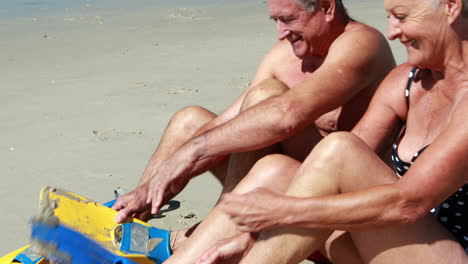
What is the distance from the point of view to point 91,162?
13.7 feet

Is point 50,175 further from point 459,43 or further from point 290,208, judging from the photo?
point 459,43

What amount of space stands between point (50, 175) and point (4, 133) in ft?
3.40

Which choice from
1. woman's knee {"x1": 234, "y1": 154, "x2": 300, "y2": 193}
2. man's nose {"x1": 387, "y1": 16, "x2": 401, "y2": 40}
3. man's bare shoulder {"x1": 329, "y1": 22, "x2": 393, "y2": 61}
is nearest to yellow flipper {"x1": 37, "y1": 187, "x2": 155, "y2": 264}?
woman's knee {"x1": 234, "y1": 154, "x2": 300, "y2": 193}


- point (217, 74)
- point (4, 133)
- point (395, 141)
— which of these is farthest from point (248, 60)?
point (395, 141)

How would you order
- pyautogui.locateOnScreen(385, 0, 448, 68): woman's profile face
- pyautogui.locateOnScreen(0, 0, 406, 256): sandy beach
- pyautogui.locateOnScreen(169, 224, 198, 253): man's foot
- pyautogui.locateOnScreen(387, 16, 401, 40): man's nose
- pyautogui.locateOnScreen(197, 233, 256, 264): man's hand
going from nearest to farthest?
1. pyautogui.locateOnScreen(385, 0, 448, 68): woman's profile face
2. pyautogui.locateOnScreen(387, 16, 401, 40): man's nose
3. pyautogui.locateOnScreen(197, 233, 256, 264): man's hand
4. pyautogui.locateOnScreen(169, 224, 198, 253): man's foot
5. pyautogui.locateOnScreen(0, 0, 406, 256): sandy beach

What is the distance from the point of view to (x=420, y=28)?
6.79 feet

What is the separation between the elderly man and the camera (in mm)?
2570

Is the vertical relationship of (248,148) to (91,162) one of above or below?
above

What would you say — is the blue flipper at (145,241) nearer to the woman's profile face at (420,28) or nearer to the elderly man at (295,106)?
the elderly man at (295,106)

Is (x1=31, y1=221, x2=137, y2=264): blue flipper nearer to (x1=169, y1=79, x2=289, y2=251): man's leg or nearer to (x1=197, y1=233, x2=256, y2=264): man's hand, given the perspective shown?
(x1=197, y1=233, x2=256, y2=264): man's hand

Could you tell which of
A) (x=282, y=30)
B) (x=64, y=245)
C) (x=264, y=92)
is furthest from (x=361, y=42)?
(x=64, y=245)

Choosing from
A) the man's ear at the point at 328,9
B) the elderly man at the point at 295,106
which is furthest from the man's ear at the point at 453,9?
the man's ear at the point at 328,9

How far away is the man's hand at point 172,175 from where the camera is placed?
265cm

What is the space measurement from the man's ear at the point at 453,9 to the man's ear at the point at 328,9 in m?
0.82
